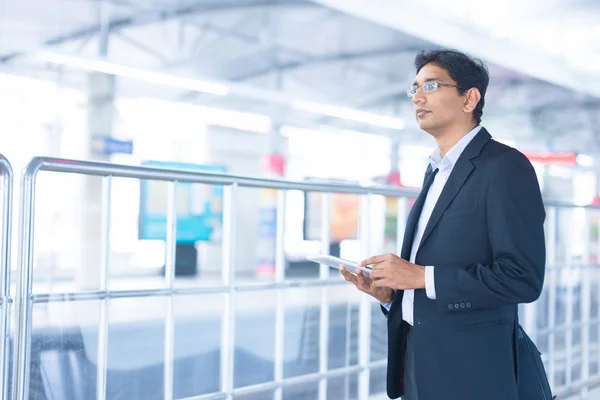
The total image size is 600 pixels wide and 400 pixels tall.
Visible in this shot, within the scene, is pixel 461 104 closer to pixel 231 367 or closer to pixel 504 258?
Answer: pixel 504 258

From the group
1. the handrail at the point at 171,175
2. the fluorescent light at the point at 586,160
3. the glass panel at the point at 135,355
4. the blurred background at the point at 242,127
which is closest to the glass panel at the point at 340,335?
the blurred background at the point at 242,127

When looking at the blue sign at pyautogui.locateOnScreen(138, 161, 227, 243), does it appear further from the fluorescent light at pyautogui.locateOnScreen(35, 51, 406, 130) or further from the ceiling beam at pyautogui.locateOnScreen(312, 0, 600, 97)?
the ceiling beam at pyautogui.locateOnScreen(312, 0, 600, 97)

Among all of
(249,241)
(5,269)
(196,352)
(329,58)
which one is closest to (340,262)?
(5,269)

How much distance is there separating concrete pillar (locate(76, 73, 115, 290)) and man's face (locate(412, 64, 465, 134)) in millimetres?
10886

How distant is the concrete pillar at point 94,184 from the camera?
12.3 m

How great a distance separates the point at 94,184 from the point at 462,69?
1158 cm

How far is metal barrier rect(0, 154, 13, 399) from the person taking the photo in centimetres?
204

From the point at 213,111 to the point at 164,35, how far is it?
1.92 meters

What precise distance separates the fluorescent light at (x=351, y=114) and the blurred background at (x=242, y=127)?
109 millimetres

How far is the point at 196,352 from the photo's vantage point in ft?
21.3

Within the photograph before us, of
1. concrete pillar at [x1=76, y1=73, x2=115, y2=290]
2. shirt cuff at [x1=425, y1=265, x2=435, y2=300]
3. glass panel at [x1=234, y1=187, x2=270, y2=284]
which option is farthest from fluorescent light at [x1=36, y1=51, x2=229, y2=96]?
shirt cuff at [x1=425, y1=265, x2=435, y2=300]

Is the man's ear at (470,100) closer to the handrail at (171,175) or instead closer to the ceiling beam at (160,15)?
the handrail at (171,175)

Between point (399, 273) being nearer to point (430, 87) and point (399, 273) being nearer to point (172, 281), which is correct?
point (430, 87)

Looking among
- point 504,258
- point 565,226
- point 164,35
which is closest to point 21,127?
point 164,35
